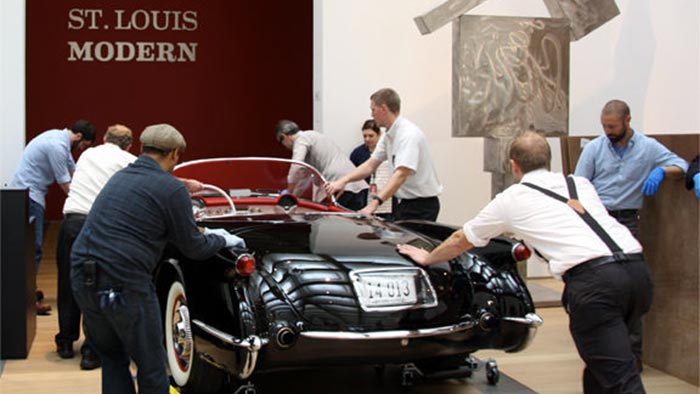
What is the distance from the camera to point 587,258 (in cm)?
351

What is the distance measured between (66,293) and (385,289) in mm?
2293

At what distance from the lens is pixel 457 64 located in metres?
7.32

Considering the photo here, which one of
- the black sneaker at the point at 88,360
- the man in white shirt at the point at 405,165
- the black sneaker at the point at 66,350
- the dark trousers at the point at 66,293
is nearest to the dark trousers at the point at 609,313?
the man in white shirt at the point at 405,165

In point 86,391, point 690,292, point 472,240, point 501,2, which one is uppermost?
point 501,2

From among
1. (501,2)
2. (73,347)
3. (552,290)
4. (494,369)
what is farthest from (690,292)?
(501,2)

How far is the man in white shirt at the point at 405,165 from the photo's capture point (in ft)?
19.8

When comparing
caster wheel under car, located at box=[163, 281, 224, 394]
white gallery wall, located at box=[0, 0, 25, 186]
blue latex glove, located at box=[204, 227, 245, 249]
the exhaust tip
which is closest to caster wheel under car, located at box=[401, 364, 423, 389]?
caster wheel under car, located at box=[163, 281, 224, 394]

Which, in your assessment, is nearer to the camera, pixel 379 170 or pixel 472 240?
pixel 472 240

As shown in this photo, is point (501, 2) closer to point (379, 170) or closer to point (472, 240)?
point (379, 170)

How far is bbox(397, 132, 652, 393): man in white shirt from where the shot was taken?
3.50m

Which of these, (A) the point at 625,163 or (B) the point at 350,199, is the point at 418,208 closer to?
(A) the point at 625,163

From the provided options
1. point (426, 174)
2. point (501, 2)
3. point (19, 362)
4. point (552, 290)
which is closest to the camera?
point (19, 362)

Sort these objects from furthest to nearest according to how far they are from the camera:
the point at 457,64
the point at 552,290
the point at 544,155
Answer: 1. the point at 552,290
2. the point at 457,64
3. the point at 544,155

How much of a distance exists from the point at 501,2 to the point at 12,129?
450 cm
